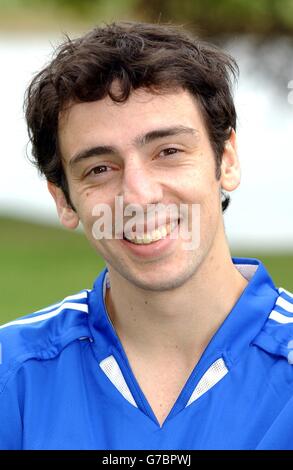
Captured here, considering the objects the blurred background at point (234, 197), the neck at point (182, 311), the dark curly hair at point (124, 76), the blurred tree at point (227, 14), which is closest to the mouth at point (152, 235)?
the neck at point (182, 311)

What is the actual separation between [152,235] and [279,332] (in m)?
0.38

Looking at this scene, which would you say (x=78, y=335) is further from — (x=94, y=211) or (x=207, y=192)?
(x=207, y=192)

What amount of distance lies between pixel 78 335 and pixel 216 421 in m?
0.43

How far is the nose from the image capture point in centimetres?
233

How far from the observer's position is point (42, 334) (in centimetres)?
256

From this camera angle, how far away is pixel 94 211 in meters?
2.44

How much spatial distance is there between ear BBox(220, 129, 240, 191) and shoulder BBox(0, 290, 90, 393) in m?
0.48

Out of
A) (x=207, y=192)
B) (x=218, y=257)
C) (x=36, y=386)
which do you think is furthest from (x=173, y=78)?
(x=36, y=386)

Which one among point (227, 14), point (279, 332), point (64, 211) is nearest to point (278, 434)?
point (279, 332)

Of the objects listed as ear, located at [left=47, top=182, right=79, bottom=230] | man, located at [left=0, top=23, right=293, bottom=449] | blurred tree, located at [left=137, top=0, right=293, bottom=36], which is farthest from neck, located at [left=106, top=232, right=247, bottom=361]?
blurred tree, located at [left=137, top=0, right=293, bottom=36]

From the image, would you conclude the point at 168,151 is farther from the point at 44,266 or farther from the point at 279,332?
the point at 44,266

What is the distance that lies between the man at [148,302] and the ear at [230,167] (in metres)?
0.02

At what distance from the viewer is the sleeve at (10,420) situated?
7.95ft

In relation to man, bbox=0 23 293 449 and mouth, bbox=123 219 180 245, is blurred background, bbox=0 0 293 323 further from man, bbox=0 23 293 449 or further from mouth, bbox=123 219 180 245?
mouth, bbox=123 219 180 245
